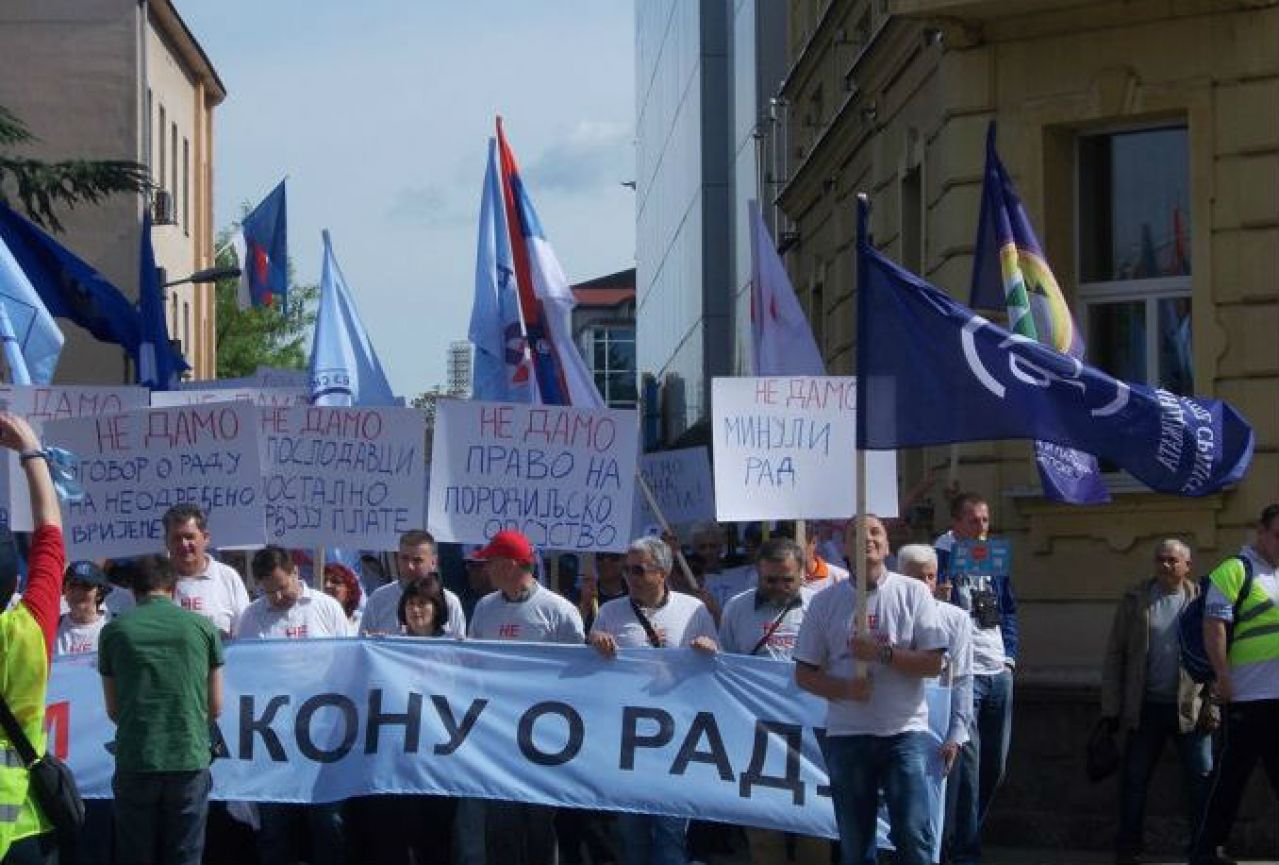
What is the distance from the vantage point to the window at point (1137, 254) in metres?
15.7

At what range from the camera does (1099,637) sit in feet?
50.4

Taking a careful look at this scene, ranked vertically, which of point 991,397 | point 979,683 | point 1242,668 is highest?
point 991,397

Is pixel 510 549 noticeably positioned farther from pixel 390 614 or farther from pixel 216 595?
pixel 216 595

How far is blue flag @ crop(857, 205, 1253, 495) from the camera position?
416 inches

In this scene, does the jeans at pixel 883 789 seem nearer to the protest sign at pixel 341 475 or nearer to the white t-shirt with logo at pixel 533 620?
the white t-shirt with logo at pixel 533 620

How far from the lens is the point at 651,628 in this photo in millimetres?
11898

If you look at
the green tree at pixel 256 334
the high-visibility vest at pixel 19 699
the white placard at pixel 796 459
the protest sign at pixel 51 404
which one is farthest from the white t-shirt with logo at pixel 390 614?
the green tree at pixel 256 334

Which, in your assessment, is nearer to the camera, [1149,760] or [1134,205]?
[1149,760]

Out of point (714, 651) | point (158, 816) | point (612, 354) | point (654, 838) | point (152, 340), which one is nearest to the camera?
point (158, 816)

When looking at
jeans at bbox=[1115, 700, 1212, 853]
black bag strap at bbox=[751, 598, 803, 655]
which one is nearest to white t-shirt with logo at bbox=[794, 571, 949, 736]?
black bag strap at bbox=[751, 598, 803, 655]

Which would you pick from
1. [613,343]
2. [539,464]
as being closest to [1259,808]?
[539,464]

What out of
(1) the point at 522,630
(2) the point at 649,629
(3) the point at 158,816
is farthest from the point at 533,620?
(3) the point at 158,816

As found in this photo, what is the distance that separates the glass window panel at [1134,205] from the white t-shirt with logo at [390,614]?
546cm

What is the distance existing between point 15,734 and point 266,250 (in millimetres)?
19016
